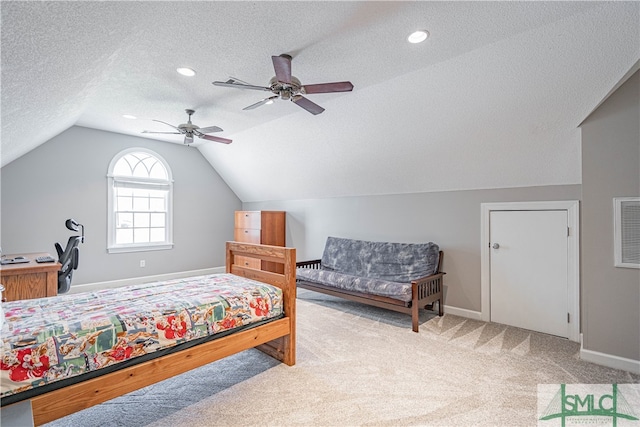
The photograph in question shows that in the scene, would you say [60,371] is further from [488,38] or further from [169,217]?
[169,217]

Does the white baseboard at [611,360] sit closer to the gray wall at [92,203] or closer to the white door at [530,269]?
the white door at [530,269]

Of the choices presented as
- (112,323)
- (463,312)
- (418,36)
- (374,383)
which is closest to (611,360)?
(463,312)

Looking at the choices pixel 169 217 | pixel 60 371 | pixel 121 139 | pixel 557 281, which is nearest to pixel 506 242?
pixel 557 281

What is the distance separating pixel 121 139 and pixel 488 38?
5.53m

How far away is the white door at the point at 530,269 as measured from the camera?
10.8 feet

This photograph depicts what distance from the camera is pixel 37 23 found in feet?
4.47

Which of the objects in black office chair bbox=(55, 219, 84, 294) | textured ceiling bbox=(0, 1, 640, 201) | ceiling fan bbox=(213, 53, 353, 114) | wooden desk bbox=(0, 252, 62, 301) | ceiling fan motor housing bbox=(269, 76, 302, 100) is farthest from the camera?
black office chair bbox=(55, 219, 84, 294)

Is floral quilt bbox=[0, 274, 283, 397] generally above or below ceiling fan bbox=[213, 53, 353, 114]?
below

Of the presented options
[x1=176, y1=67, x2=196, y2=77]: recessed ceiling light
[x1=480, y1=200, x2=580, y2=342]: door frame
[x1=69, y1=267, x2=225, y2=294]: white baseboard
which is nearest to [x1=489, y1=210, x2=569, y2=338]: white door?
[x1=480, y1=200, x2=580, y2=342]: door frame

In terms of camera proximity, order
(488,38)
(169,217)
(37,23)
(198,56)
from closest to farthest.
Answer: (37,23), (488,38), (198,56), (169,217)

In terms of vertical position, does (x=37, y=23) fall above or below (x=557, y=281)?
above

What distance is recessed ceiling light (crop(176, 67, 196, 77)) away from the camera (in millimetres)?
2844

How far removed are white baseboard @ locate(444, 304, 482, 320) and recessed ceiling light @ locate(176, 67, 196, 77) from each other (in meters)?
3.99

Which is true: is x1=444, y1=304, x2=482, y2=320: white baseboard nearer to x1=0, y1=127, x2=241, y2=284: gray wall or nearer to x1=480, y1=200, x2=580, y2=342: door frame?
x1=480, y1=200, x2=580, y2=342: door frame
